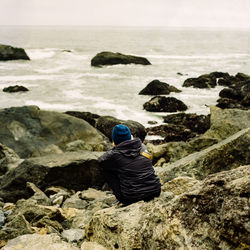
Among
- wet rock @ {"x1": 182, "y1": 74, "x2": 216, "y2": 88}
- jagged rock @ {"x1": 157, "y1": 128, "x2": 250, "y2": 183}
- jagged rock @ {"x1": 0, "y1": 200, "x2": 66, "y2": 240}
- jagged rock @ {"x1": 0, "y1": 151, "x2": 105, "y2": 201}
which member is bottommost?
wet rock @ {"x1": 182, "y1": 74, "x2": 216, "y2": 88}

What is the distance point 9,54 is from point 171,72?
21641 mm

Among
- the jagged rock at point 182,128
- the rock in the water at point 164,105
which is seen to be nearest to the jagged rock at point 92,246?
the jagged rock at point 182,128

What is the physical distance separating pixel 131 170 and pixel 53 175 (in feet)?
13.3

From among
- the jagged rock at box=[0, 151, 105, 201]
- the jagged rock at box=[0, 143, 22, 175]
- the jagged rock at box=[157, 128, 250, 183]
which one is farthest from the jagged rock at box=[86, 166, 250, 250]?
the jagged rock at box=[0, 143, 22, 175]

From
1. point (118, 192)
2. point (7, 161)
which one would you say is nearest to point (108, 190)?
point (7, 161)

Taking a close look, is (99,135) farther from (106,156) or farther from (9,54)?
(9,54)

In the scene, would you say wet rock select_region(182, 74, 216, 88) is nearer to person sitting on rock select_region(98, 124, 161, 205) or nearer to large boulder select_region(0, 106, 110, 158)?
large boulder select_region(0, 106, 110, 158)

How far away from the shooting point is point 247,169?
2.95 meters

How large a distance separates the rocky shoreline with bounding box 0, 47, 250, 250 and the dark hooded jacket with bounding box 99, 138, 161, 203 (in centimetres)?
16

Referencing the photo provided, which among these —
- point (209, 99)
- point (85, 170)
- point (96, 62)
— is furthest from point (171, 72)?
point (85, 170)

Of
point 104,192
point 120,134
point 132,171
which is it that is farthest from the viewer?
point 104,192

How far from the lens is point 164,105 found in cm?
1777

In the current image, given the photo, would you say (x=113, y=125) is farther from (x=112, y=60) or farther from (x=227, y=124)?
(x=112, y=60)

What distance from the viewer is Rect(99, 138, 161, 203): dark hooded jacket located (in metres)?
3.62
